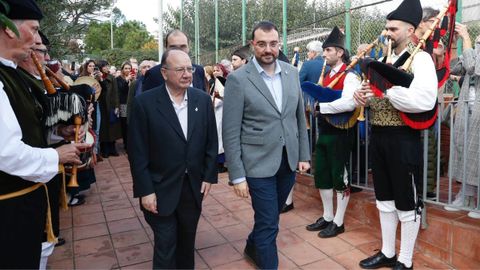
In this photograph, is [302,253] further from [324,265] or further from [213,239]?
[213,239]

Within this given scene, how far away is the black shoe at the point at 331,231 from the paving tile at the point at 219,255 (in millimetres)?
946

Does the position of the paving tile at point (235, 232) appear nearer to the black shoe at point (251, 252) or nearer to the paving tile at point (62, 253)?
the black shoe at point (251, 252)

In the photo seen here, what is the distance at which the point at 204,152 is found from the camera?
9.85 ft

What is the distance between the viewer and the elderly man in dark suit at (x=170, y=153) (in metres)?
2.77

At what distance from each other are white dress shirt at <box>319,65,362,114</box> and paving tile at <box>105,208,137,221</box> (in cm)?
279

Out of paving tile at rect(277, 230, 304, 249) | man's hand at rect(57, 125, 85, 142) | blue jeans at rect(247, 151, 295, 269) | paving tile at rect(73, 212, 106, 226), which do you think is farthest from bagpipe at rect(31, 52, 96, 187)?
paving tile at rect(277, 230, 304, 249)

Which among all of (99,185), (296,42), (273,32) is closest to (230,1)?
(296,42)

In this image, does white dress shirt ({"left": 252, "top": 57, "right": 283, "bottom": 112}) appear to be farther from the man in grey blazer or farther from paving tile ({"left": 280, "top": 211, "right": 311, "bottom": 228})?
paving tile ({"left": 280, "top": 211, "right": 311, "bottom": 228})

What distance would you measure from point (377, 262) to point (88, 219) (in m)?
3.38

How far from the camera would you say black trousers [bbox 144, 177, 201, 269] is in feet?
9.30

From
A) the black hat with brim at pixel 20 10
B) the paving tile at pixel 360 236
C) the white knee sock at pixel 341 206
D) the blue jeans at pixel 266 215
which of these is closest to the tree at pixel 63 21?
the black hat with brim at pixel 20 10

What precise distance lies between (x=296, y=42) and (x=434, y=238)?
19.3ft

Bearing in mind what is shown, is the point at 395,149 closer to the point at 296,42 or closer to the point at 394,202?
the point at 394,202

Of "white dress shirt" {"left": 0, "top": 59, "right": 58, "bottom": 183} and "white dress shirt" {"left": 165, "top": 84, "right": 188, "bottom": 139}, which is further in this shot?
"white dress shirt" {"left": 165, "top": 84, "right": 188, "bottom": 139}
